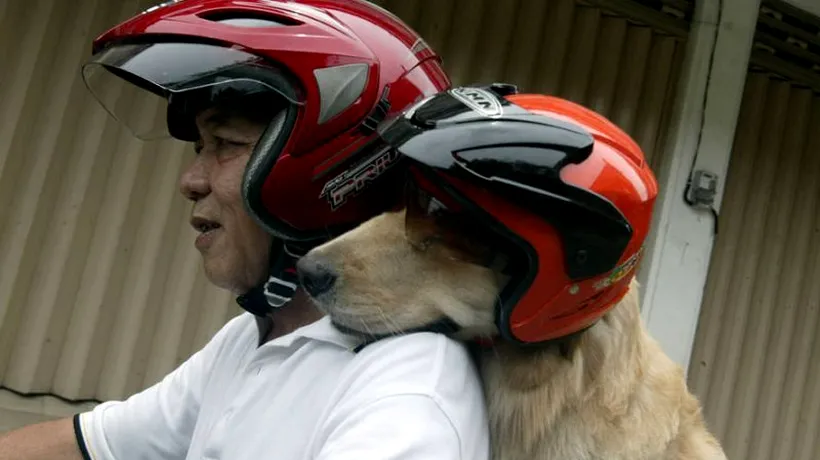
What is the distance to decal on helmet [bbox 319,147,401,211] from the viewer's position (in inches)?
68.1

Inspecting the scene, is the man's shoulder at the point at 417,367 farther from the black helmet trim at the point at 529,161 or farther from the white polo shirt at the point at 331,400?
the black helmet trim at the point at 529,161

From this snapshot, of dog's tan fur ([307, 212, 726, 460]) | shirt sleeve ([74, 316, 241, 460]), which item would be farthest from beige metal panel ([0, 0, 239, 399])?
dog's tan fur ([307, 212, 726, 460])

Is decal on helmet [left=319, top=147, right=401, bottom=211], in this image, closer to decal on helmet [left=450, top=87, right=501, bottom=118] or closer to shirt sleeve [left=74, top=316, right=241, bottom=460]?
decal on helmet [left=450, top=87, right=501, bottom=118]

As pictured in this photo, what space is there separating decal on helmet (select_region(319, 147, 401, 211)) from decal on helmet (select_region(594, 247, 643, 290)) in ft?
1.49

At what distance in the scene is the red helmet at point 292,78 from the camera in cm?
164

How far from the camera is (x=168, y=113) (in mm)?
2062

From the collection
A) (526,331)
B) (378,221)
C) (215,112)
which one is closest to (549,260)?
(526,331)

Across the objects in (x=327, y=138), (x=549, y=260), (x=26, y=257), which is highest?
(x=327, y=138)

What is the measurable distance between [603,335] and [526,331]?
192 millimetres

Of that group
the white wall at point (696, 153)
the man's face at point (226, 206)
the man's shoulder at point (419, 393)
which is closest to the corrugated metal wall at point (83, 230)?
the white wall at point (696, 153)

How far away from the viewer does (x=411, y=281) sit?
1570mm

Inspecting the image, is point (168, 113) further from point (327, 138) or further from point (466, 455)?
point (466, 455)

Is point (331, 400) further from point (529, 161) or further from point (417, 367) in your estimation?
point (529, 161)

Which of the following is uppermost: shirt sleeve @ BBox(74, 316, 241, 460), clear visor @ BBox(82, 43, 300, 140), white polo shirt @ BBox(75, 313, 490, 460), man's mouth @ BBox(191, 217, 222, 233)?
clear visor @ BBox(82, 43, 300, 140)
